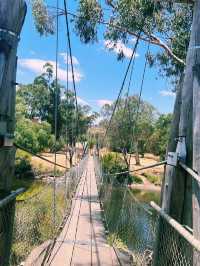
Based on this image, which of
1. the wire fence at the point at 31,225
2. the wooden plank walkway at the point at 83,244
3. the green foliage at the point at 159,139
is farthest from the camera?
the green foliage at the point at 159,139

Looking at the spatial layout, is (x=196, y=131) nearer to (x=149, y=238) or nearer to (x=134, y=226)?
(x=149, y=238)

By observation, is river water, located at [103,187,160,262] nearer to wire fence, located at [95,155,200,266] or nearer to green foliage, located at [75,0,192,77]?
wire fence, located at [95,155,200,266]

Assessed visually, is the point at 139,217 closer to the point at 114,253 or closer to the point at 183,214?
the point at 114,253

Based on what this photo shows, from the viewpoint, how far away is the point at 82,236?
13.9 feet

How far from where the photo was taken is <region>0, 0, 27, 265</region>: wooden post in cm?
132

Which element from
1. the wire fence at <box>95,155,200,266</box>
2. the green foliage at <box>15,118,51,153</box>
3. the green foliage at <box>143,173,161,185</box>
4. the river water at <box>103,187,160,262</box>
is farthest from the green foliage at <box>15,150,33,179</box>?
the wire fence at <box>95,155,200,266</box>

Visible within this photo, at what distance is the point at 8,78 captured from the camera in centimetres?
135

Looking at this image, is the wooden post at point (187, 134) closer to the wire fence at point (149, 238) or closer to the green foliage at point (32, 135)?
the wire fence at point (149, 238)

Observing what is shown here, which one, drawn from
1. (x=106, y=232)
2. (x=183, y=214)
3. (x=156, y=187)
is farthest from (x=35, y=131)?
(x=183, y=214)

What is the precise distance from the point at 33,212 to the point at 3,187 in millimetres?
2327

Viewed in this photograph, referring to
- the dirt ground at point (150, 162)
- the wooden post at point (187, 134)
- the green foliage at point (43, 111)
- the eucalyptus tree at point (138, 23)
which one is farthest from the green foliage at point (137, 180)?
the wooden post at point (187, 134)

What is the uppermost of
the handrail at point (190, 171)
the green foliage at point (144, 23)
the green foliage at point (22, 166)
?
the green foliage at point (144, 23)

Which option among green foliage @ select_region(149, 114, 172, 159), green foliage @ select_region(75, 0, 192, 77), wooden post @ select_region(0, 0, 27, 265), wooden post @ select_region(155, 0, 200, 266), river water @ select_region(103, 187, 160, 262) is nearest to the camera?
wooden post @ select_region(0, 0, 27, 265)

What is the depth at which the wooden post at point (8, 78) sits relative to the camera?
1318 millimetres
